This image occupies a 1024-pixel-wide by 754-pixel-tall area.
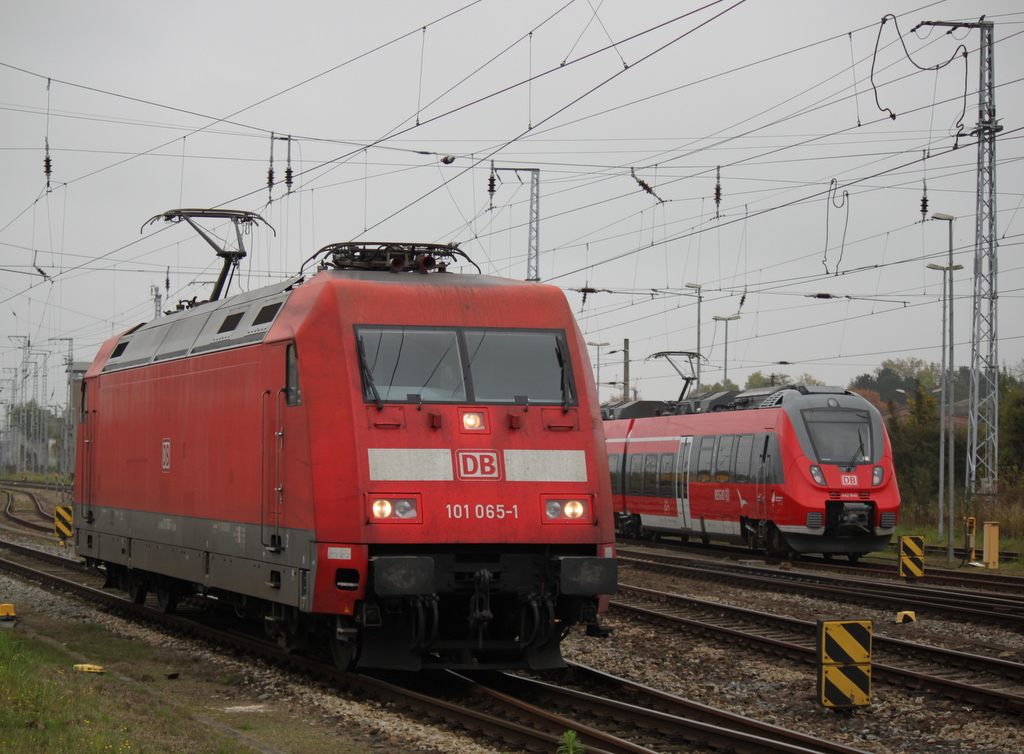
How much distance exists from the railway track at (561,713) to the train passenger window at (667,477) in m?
18.3

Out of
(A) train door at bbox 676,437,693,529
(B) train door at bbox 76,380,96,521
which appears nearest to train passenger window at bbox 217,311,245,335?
(B) train door at bbox 76,380,96,521

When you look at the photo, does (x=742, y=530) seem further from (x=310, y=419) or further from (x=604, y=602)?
(x=310, y=419)

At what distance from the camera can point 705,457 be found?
27.7 metres

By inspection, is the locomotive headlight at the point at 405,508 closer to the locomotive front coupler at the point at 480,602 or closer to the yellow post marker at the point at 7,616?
the locomotive front coupler at the point at 480,602

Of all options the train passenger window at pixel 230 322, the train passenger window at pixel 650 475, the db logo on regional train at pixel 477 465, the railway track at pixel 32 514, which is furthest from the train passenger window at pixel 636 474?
the db logo on regional train at pixel 477 465

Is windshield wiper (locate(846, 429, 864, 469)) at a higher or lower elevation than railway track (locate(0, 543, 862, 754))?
higher

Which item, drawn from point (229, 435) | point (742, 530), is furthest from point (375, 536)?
point (742, 530)

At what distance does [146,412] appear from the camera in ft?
49.9

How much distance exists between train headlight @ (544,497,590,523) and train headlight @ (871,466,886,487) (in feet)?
49.0

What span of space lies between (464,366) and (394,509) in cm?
157

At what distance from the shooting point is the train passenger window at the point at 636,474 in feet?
104

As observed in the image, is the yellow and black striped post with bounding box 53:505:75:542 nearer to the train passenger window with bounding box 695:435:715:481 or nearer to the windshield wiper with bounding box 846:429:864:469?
the train passenger window with bounding box 695:435:715:481

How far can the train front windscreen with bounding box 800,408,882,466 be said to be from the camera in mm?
23891

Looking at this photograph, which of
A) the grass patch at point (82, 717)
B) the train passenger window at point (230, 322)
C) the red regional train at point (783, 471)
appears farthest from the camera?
the red regional train at point (783, 471)
